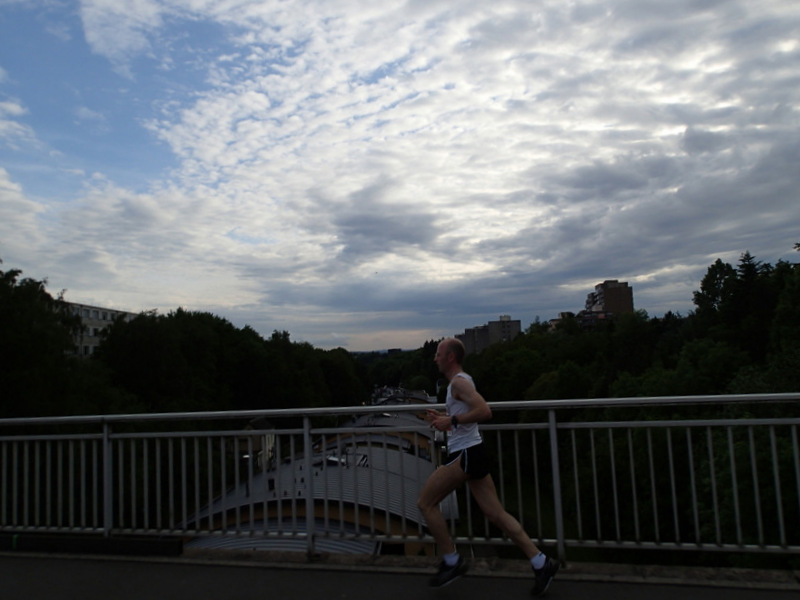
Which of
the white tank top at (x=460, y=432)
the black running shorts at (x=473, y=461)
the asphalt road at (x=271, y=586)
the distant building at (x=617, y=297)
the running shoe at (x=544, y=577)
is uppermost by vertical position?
the distant building at (x=617, y=297)

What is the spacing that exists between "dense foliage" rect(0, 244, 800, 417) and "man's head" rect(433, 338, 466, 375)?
3472cm

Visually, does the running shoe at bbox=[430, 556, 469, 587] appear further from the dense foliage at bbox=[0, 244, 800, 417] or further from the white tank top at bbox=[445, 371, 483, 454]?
the dense foliage at bbox=[0, 244, 800, 417]

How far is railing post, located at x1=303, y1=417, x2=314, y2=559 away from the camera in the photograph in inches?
216

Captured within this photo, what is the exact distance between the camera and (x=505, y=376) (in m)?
102

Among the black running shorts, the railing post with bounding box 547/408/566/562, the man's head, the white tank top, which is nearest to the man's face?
the man's head

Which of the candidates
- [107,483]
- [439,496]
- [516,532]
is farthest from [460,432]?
[107,483]

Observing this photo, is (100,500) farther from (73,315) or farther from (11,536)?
(73,315)

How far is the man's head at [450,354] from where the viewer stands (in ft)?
15.4

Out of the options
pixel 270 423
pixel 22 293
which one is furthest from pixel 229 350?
pixel 270 423

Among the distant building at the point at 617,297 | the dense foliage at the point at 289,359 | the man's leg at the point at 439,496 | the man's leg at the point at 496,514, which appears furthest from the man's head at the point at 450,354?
the distant building at the point at 617,297

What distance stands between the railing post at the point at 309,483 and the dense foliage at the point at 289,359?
114 feet

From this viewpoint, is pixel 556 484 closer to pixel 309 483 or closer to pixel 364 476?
pixel 364 476

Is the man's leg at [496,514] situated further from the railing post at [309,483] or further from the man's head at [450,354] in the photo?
the railing post at [309,483]

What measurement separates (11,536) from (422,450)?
391cm
